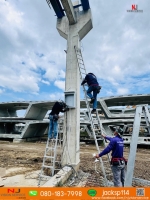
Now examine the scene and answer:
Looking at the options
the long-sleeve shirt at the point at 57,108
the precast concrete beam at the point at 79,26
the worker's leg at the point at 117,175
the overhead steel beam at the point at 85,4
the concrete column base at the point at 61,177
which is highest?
the overhead steel beam at the point at 85,4

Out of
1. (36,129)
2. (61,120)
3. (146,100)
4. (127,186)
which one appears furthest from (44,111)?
(127,186)

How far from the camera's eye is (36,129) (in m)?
31.9

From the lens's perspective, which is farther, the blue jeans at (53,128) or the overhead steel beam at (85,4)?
the overhead steel beam at (85,4)

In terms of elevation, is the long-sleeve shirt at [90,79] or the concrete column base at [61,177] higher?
the long-sleeve shirt at [90,79]

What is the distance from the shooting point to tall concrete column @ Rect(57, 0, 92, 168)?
714 cm

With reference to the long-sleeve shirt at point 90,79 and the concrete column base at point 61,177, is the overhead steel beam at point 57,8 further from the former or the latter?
the concrete column base at point 61,177

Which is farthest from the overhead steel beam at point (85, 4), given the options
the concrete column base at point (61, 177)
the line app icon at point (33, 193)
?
the line app icon at point (33, 193)

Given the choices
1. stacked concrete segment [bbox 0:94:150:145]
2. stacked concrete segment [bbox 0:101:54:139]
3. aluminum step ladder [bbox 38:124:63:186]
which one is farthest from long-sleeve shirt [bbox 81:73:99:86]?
stacked concrete segment [bbox 0:101:54:139]

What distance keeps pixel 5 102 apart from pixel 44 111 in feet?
26.9

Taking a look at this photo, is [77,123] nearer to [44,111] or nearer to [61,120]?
[61,120]

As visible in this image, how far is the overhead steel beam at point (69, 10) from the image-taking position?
691 centimetres

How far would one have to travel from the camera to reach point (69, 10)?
7.18 metres

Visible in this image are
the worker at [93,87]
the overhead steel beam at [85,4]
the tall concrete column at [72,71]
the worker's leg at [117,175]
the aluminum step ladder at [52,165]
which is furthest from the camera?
the overhead steel beam at [85,4]

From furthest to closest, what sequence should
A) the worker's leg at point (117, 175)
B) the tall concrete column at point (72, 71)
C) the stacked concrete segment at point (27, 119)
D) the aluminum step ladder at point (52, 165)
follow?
the stacked concrete segment at point (27, 119) < the tall concrete column at point (72, 71) < the aluminum step ladder at point (52, 165) < the worker's leg at point (117, 175)
